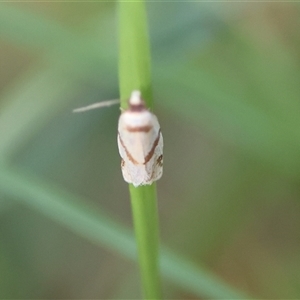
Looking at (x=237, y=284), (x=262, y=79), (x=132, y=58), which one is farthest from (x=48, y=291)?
(x=132, y=58)

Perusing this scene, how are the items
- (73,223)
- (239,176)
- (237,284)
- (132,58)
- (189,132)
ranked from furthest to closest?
(189,132) < (237,284) < (239,176) < (73,223) < (132,58)

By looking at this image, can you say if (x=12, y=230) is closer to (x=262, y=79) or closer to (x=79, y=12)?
(x=79, y=12)

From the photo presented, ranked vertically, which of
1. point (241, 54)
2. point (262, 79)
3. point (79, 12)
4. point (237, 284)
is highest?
point (79, 12)

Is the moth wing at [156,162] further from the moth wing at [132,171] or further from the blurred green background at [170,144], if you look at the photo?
the blurred green background at [170,144]

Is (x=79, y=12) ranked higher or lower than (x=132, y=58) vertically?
higher

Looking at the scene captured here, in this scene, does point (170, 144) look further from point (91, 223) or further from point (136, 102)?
point (136, 102)

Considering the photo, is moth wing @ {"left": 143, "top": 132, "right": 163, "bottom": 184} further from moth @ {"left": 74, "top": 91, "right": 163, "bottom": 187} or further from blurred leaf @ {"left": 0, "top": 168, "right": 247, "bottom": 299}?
blurred leaf @ {"left": 0, "top": 168, "right": 247, "bottom": 299}

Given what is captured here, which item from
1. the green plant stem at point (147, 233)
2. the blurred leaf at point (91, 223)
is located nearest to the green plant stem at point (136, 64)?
Answer: the green plant stem at point (147, 233)
